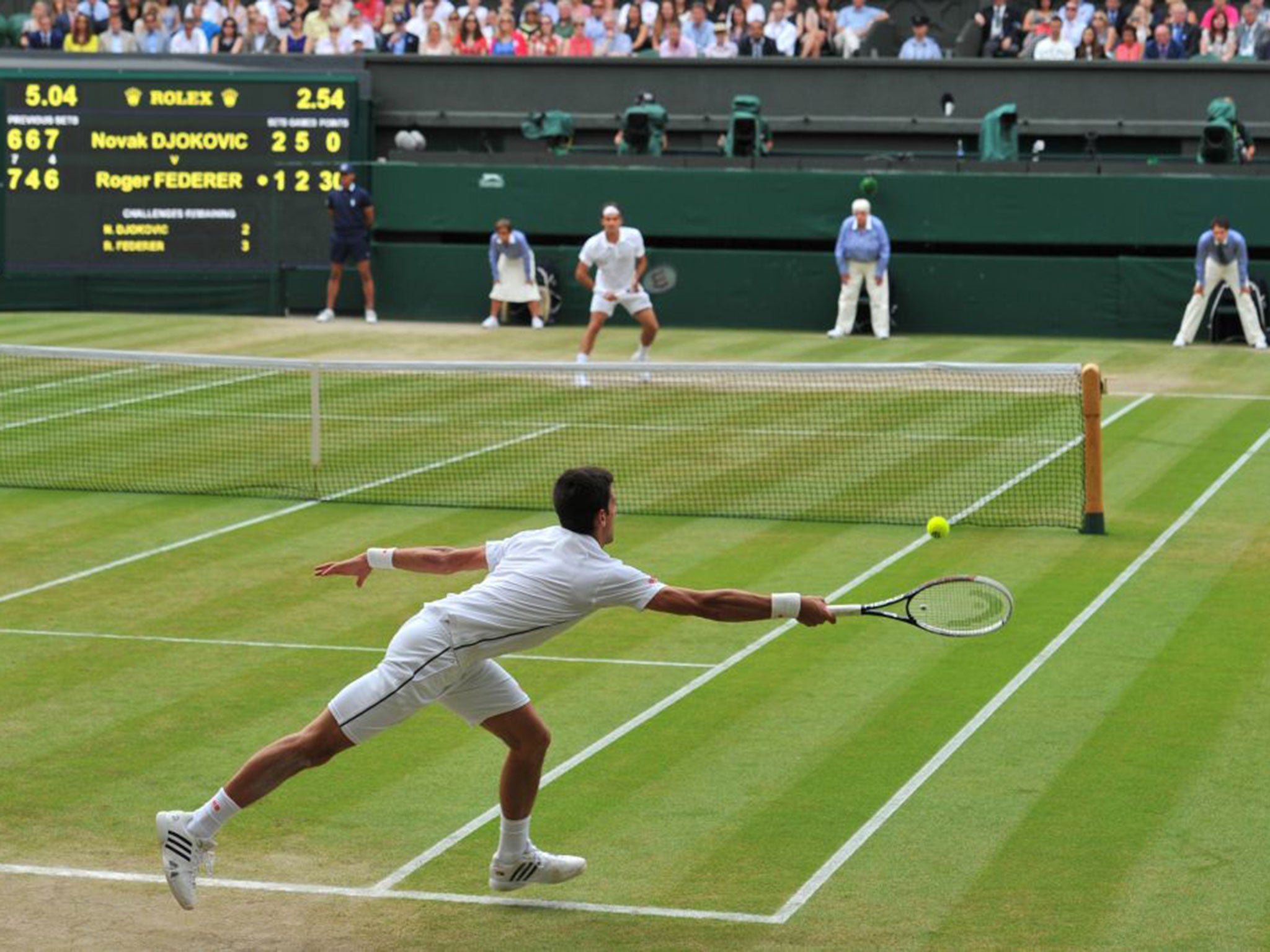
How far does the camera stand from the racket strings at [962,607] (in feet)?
30.0

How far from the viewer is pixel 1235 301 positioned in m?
30.5

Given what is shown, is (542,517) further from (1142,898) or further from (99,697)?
(1142,898)

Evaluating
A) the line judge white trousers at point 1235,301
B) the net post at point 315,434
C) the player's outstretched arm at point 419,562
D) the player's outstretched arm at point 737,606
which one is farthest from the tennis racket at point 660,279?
the player's outstretched arm at point 737,606

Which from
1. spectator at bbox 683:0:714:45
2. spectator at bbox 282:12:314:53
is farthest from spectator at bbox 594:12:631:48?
spectator at bbox 282:12:314:53

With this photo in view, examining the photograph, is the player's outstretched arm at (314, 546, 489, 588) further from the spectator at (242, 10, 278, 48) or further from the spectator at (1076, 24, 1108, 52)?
the spectator at (242, 10, 278, 48)

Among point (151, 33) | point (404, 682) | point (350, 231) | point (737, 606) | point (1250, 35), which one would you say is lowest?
point (404, 682)

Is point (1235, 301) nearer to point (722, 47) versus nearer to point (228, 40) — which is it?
point (722, 47)

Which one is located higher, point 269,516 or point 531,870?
point 531,870

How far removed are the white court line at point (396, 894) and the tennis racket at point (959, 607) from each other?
4.60 feet

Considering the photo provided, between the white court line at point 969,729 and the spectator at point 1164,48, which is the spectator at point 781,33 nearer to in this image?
the spectator at point 1164,48

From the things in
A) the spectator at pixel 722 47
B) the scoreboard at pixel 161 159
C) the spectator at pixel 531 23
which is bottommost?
the scoreboard at pixel 161 159

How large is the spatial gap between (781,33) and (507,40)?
442cm

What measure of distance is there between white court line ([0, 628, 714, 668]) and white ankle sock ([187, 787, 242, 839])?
460 cm

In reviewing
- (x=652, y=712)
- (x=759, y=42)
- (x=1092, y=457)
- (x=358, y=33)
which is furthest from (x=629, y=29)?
(x=652, y=712)
